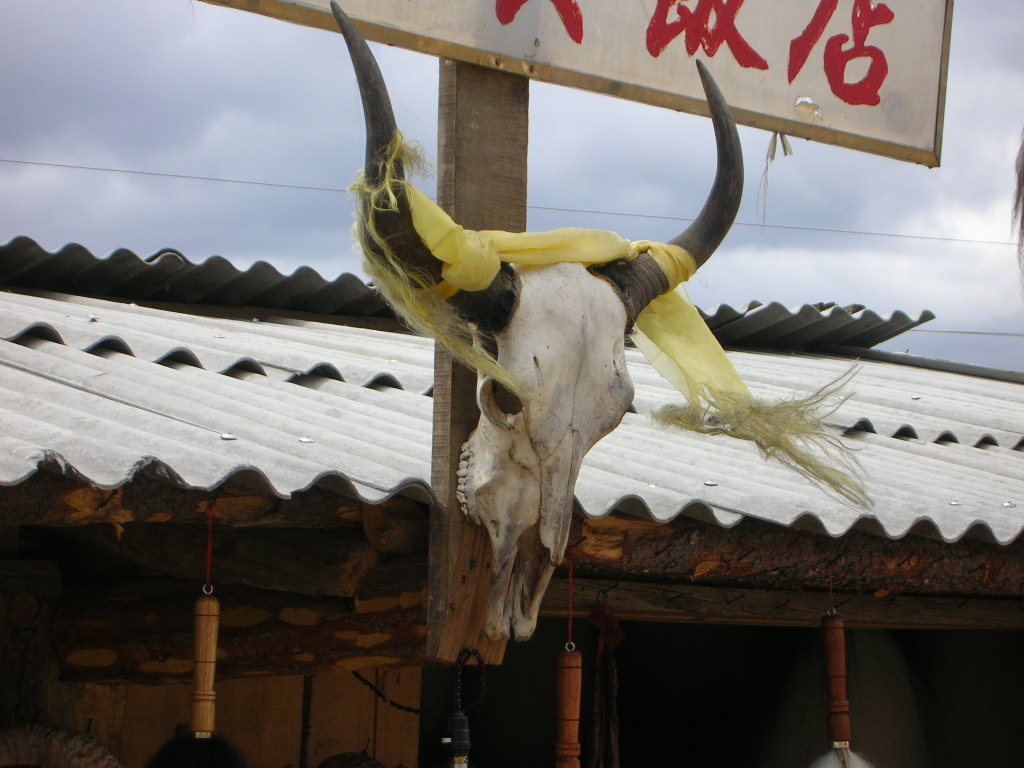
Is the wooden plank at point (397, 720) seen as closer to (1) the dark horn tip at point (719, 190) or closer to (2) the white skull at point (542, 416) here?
(2) the white skull at point (542, 416)

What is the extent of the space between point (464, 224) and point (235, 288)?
4146 millimetres

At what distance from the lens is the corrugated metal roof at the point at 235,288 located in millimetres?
6352

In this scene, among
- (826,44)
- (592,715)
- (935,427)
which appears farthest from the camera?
(935,427)

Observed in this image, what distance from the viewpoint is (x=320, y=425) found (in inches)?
140

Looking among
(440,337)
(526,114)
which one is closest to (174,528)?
(440,337)

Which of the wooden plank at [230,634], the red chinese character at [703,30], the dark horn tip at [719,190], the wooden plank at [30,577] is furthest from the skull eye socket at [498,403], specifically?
the wooden plank at [30,577]

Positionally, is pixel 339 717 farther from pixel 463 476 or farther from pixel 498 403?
pixel 498 403

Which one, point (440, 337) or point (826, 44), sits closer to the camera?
point (440, 337)

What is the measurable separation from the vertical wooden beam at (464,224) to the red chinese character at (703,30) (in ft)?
2.14

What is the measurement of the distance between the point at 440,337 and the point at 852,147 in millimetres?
2013

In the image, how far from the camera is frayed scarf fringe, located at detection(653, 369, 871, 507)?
3.05 m

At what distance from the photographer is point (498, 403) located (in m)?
2.80

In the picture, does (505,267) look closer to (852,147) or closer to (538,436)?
(538,436)

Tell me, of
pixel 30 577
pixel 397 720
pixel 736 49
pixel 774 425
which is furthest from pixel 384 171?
pixel 397 720
